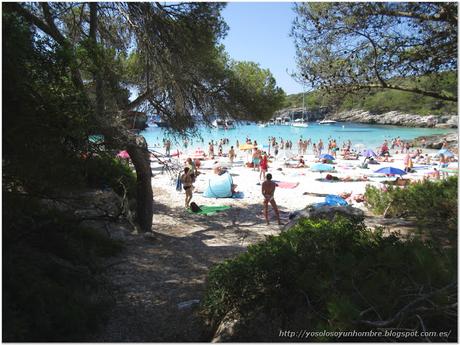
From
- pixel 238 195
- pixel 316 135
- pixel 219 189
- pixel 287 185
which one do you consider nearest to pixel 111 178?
pixel 219 189

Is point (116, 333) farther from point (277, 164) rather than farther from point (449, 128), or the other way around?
point (449, 128)

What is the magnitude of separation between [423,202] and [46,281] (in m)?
8.81

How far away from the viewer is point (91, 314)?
428cm

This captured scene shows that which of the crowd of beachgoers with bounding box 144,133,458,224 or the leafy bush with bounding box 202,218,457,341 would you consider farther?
the crowd of beachgoers with bounding box 144,133,458,224

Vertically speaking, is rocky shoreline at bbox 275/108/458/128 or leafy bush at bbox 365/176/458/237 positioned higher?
rocky shoreline at bbox 275/108/458/128

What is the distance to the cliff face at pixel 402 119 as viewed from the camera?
247ft

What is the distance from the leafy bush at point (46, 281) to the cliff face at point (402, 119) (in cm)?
6989

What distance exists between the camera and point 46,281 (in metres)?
4.26

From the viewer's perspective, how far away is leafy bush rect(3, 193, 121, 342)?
3.59 metres

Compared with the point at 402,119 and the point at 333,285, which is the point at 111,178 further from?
the point at 402,119

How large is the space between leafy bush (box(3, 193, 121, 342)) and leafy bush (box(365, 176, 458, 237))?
6.51 metres

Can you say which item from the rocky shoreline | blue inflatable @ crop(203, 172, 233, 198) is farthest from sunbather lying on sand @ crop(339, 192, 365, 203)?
the rocky shoreline

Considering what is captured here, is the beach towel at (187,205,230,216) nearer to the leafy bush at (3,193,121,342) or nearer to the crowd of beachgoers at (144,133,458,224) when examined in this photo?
the crowd of beachgoers at (144,133,458,224)

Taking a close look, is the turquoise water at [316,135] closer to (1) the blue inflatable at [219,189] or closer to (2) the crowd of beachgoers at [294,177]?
(2) the crowd of beachgoers at [294,177]
